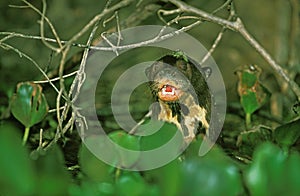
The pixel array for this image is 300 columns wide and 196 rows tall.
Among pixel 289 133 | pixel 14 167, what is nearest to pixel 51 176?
pixel 14 167

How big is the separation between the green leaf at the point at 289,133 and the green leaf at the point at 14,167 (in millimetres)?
541

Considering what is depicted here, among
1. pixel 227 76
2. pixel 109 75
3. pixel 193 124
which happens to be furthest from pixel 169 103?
pixel 227 76

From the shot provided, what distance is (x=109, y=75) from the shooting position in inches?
68.6

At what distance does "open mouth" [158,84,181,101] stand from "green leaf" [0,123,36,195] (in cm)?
51

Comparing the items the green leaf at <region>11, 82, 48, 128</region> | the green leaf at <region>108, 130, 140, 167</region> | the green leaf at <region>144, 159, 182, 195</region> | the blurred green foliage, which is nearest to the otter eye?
the blurred green foliage

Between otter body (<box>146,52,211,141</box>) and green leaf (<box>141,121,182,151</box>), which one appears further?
otter body (<box>146,52,211,141</box>)

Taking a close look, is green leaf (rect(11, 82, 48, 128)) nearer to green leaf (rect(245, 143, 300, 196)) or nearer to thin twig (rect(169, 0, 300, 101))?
thin twig (rect(169, 0, 300, 101))

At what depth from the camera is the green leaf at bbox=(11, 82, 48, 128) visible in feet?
2.56

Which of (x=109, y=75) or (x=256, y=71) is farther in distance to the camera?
(x=109, y=75)

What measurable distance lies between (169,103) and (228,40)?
1.21 meters

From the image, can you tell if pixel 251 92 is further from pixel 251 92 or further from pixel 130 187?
pixel 130 187

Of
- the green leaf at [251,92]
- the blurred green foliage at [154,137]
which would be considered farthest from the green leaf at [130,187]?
the green leaf at [251,92]

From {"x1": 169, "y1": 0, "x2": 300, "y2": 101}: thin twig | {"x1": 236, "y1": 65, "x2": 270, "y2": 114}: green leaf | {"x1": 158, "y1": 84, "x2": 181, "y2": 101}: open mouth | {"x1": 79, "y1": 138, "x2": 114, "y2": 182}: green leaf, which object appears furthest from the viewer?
{"x1": 236, "y1": 65, "x2": 270, "y2": 114}: green leaf

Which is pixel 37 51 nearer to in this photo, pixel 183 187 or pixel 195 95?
pixel 195 95
